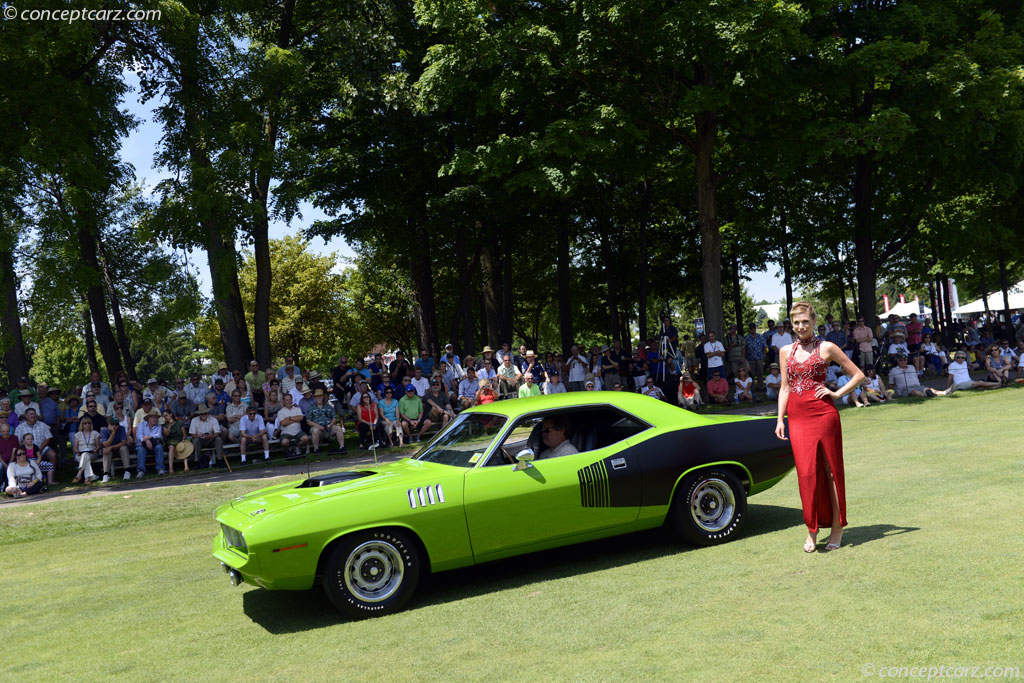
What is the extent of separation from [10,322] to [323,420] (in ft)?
30.5

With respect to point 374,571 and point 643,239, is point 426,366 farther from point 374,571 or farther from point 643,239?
point 643,239

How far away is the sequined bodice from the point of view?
7074mm

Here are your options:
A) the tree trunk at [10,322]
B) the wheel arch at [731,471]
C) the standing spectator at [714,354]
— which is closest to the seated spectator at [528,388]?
the standing spectator at [714,354]

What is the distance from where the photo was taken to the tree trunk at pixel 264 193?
21.6 metres

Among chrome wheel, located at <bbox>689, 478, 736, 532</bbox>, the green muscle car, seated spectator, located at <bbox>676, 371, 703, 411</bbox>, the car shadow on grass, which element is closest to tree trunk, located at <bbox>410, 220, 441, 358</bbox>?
seated spectator, located at <bbox>676, 371, 703, 411</bbox>

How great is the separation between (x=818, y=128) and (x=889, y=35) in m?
3.37

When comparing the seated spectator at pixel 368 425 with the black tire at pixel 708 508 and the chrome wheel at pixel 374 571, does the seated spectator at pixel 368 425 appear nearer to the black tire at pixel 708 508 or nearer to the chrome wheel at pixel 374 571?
the black tire at pixel 708 508

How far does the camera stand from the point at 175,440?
59.9 ft

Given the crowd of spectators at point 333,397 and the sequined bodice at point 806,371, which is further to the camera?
the crowd of spectators at point 333,397

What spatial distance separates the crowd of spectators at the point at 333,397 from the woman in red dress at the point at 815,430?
786 cm

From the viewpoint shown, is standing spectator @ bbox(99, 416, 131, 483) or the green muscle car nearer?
the green muscle car

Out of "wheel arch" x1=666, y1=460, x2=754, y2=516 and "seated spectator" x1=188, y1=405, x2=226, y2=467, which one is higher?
"seated spectator" x1=188, y1=405, x2=226, y2=467

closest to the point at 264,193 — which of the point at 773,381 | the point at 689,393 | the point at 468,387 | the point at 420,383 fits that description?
the point at 420,383

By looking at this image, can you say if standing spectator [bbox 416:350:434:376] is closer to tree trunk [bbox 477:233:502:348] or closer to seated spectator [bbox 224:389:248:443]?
seated spectator [bbox 224:389:248:443]
